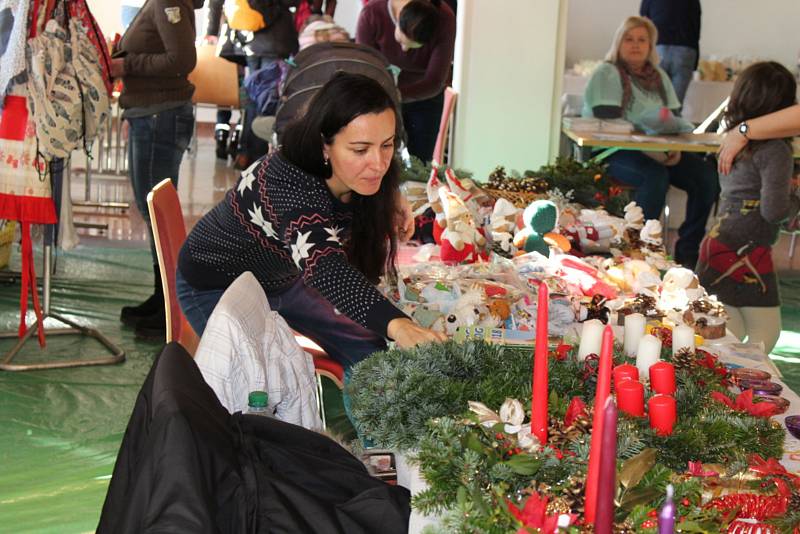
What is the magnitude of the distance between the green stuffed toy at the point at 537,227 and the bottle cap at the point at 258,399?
1610mm

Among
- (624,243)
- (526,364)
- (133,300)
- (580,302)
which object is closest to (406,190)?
(624,243)

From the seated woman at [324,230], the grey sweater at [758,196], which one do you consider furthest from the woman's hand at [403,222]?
the grey sweater at [758,196]

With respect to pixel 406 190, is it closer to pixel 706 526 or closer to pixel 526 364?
pixel 526 364

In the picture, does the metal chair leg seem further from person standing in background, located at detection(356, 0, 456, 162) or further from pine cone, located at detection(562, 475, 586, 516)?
pine cone, located at detection(562, 475, 586, 516)

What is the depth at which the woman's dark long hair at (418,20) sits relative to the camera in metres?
5.50

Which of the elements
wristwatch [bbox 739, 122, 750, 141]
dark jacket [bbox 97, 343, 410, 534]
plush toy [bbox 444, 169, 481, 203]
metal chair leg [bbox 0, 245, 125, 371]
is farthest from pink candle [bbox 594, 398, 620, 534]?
metal chair leg [bbox 0, 245, 125, 371]

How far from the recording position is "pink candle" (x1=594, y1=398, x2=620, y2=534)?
0.95 meters

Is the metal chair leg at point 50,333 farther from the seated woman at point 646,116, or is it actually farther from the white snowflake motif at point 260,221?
the seated woman at point 646,116

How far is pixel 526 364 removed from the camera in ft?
5.95

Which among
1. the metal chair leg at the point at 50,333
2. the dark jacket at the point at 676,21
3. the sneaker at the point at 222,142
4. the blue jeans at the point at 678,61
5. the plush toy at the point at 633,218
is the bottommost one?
the metal chair leg at the point at 50,333

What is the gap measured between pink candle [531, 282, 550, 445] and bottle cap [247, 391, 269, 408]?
64 centimetres

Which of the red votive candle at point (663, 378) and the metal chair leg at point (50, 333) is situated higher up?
the red votive candle at point (663, 378)

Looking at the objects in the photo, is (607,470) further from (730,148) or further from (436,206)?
(730,148)

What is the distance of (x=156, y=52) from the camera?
4.32m
